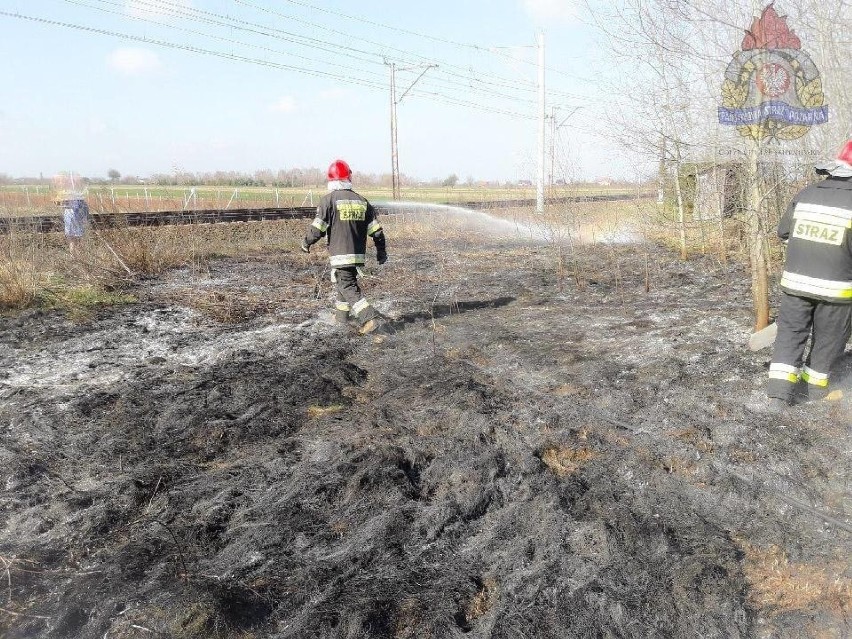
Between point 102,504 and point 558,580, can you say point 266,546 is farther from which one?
point 558,580

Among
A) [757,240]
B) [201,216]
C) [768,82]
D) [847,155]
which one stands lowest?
[757,240]

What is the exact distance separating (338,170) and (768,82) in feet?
13.4

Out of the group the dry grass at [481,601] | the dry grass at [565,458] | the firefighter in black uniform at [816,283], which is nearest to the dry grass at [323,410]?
the dry grass at [565,458]

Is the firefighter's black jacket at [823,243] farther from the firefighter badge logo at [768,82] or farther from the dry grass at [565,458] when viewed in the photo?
the dry grass at [565,458]

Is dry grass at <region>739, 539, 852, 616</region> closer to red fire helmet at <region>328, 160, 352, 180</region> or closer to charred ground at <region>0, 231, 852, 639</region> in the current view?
charred ground at <region>0, 231, 852, 639</region>

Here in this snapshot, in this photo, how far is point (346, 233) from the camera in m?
6.52

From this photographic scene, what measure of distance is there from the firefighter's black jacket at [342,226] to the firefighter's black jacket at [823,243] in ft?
13.4

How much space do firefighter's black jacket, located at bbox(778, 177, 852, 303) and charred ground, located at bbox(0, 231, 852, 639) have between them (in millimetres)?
833

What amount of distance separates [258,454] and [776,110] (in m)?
5.16

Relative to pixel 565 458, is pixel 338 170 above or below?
above

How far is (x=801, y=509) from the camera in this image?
301 centimetres

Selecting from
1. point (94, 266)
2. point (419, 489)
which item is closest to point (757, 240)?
point (419, 489)

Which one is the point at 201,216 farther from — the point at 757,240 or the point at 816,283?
the point at 816,283

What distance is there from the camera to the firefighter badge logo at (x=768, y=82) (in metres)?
5.03
